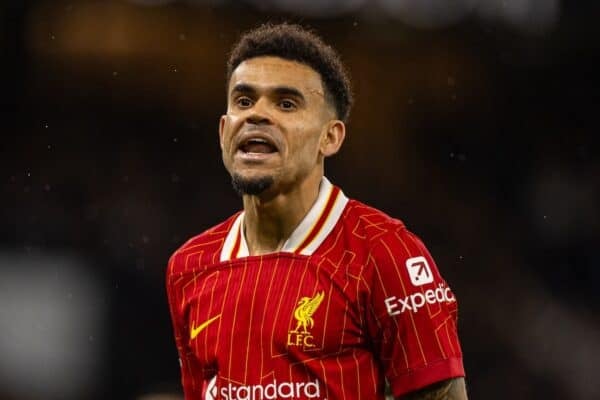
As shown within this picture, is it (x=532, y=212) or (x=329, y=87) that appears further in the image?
(x=532, y=212)

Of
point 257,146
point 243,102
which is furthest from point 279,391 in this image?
point 243,102

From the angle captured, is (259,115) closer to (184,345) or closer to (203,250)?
(203,250)

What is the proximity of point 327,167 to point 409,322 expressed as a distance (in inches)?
119

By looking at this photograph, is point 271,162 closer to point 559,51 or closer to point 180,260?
point 180,260

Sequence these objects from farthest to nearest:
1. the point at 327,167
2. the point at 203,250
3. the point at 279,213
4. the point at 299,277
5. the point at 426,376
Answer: the point at 327,167
the point at 203,250
the point at 279,213
the point at 299,277
the point at 426,376

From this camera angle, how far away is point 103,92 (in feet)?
17.9

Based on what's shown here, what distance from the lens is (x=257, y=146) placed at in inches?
96.6

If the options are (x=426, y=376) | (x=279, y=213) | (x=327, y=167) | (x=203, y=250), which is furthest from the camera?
Result: (x=327, y=167)

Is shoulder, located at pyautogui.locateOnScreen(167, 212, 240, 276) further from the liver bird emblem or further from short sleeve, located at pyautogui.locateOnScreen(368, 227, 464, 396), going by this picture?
short sleeve, located at pyautogui.locateOnScreen(368, 227, 464, 396)

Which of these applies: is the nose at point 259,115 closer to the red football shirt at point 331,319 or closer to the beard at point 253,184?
the beard at point 253,184

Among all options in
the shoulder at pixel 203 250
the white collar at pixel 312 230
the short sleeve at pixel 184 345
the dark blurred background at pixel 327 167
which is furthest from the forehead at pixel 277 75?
the dark blurred background at pixel 327 167

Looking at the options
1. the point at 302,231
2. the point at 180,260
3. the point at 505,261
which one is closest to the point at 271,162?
the point at 302,231

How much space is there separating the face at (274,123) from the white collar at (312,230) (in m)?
0.06

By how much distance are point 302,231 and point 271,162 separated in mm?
172
